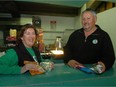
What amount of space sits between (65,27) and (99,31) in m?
2.75

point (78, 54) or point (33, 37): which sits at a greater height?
point (33, 37)

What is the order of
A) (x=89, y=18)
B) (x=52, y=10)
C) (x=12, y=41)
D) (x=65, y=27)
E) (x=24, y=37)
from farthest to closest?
(x=65, y=27) < (x=52, y=10) < (x=12, y=41) < (x=89, y=18) < (x=24, y=37)

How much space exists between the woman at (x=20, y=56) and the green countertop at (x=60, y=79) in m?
0.05

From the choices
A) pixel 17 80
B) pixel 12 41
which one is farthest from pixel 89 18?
pixel 12 41

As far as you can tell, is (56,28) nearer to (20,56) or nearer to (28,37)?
(28,37)

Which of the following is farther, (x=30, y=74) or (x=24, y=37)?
(x=24, y=37)

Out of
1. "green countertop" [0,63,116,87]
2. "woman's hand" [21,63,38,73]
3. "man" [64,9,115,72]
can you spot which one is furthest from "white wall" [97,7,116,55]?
"woman's hand" [21,63,38,73]

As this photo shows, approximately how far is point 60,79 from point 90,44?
69cm

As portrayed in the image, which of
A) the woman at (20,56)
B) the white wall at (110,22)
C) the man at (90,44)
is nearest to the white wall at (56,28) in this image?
the white wall at (110,22)

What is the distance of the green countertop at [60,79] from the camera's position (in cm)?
94

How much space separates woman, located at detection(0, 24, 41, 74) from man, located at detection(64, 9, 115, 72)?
0.44 meters

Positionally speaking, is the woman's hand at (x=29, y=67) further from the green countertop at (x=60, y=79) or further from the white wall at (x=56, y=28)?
the white wall at (x=56, y=28)

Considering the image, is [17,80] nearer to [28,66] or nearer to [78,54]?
[28,66]

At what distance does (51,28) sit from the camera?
13.8 ft
